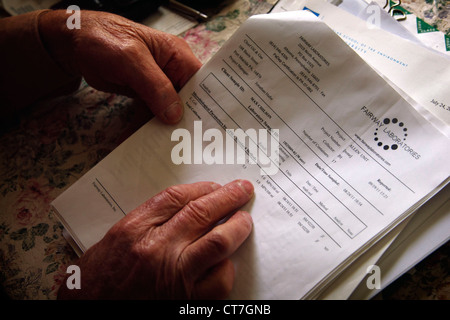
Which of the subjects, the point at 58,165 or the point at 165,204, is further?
Result: the point at 58,165

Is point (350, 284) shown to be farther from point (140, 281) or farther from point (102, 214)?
point (102, 214)

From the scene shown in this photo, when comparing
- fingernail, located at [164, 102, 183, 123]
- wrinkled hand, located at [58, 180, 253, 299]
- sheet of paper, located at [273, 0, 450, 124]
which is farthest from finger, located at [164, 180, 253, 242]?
sheet of paper, located at [273, 0, 450, 124]

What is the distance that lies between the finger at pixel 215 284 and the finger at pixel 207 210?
0.19 feet

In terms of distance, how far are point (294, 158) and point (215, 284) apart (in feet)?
0.72

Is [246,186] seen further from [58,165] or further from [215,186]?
[58,165]

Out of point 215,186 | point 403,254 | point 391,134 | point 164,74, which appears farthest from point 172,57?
→ point 403,254

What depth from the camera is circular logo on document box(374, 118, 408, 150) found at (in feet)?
1.28

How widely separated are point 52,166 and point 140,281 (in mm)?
312

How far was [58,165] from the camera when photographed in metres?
0.54

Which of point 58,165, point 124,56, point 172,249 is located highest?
point 124,56

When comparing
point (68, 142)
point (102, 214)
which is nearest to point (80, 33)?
point (68, 142)

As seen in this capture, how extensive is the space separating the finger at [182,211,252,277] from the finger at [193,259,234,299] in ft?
0.04

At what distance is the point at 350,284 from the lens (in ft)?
1.23
